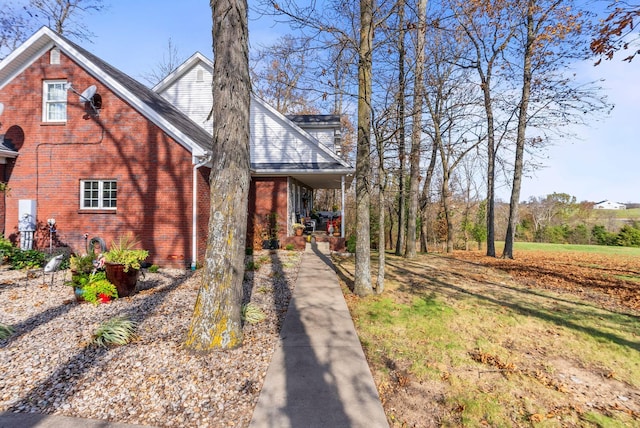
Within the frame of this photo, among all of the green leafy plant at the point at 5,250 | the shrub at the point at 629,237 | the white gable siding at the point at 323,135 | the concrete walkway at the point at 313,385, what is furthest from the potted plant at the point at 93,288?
the shrub at the point at 629,237

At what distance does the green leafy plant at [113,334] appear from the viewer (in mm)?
4277

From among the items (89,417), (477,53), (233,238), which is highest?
(477,53)

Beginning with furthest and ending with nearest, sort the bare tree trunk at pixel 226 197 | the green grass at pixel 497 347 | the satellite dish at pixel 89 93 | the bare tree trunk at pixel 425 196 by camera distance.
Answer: the bare tree trunk at pixel 425 196 < the satellite dish at pixel 89 93 < the bare tree trunk at pixel 226 197 < the green grass at pixel 497 347

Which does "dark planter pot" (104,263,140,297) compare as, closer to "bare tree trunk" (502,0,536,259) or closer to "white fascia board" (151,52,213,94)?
"white fascia board" (151,52,213,94)

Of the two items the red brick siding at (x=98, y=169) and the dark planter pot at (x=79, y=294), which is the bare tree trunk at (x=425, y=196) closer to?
the red brick siding at (x=98, y=169)

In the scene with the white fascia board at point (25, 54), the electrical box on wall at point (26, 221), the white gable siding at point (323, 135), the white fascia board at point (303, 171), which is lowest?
the electrical box on wall at point (26, 221)

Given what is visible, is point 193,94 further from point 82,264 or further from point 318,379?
point 318,379

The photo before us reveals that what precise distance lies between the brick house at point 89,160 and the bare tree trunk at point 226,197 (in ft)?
18.0

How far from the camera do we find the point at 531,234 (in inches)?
1152

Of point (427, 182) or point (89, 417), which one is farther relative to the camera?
point (427, 182)

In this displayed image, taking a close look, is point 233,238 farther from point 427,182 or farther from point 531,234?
point 531,234

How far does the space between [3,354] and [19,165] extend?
344 inches

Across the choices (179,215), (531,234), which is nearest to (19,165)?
(179,215)

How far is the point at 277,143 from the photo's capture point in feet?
46.2
